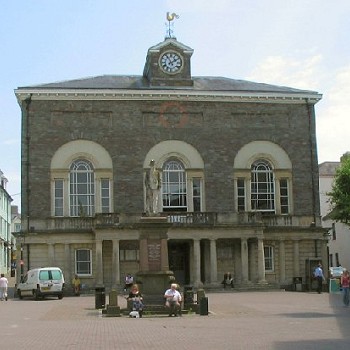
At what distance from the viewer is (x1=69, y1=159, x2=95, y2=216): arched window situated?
47.8 meters

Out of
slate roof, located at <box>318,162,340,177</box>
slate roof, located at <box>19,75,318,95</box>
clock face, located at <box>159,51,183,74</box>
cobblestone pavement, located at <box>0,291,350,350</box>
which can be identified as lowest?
cobblestone pavement, located at <box>0,291,350,350</box>

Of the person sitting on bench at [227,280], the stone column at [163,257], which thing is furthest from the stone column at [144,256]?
the person sitting on bench at [227,280]

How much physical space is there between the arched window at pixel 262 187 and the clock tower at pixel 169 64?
293 inches

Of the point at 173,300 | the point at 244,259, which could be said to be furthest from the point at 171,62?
the point at 173,300

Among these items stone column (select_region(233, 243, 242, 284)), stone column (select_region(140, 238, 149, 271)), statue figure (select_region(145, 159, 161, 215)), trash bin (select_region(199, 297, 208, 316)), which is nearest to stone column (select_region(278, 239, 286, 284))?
stone column (select_region(233, 243, 242, 284))

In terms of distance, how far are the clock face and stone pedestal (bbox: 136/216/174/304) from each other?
934 inches

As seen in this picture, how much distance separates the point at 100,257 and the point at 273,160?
13.9 m

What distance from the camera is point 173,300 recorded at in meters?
25.2

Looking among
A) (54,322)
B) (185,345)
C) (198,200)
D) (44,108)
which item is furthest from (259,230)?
(185,345)

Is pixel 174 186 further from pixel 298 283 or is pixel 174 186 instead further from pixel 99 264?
pixel 298 283

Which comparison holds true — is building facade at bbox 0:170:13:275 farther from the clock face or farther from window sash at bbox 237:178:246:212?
window sash at bbox 237:178:246:212

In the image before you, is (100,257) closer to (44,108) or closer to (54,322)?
(44,108)

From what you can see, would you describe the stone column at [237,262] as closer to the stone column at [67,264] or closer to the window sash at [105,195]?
the window sash at [105,195]

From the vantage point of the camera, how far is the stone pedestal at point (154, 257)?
90.3 feet
